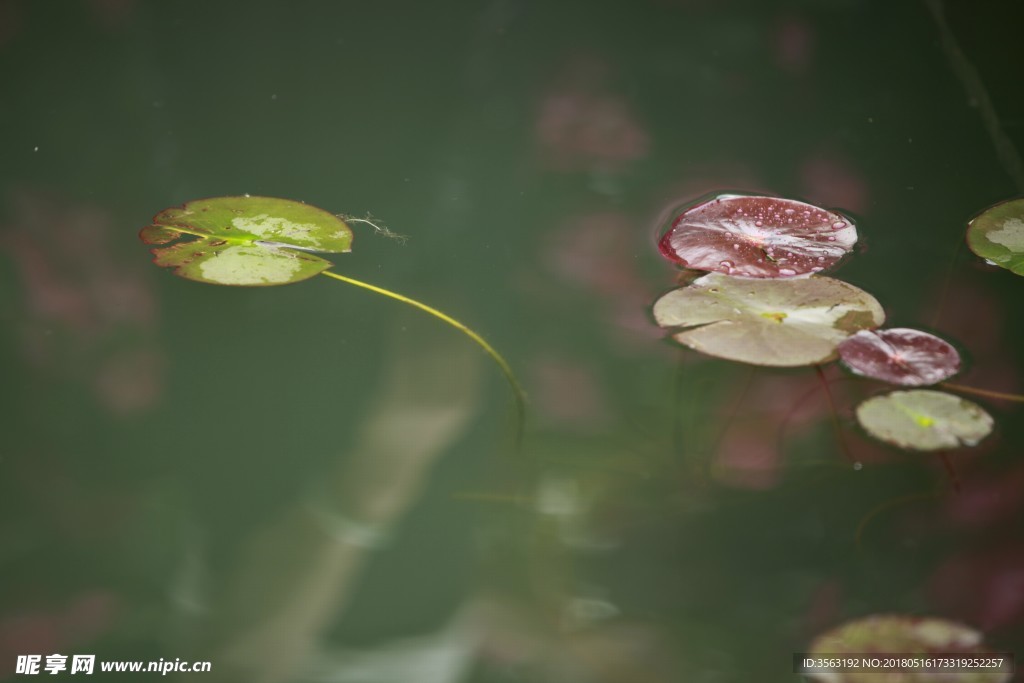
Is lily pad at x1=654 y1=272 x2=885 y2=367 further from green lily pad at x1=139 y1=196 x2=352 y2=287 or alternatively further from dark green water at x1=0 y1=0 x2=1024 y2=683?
green lily pad at x1=139 y1=196 x2=352 y2=287

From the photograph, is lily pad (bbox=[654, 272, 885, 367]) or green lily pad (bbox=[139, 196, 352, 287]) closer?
lily pad (bbox=[654, 272, 885, 367])

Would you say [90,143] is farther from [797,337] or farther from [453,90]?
[797,337]

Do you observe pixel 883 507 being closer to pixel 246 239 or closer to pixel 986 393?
pixel 986 393

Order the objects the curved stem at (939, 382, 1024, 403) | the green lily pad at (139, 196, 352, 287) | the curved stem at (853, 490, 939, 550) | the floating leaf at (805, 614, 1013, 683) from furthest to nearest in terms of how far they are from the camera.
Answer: the green lily pad at (139, 196, 352, 287), the curved stem at (939, 382, 1024, 403), the curved stem at (853, 490, 939, 550), the floating leaf at (805, 614, 1013, 683)

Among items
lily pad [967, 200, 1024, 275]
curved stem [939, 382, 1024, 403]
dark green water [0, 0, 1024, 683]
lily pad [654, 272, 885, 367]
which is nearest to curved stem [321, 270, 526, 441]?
dark green water [0, 0, 1024, 683]

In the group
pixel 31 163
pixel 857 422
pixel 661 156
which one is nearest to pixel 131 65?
pixel 31 163

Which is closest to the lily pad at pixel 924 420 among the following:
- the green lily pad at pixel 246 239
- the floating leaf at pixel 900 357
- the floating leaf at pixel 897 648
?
the floating leaf at pixel 900 357

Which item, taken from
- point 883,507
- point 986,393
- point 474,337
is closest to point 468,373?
point 474,337
